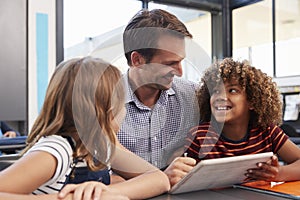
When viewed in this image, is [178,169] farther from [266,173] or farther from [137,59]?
[137,59]

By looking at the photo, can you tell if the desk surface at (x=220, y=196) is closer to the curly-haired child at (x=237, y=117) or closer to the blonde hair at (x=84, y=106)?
the blonde hair at (x=84, y=106)

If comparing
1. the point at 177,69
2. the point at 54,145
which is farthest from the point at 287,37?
the point at 54,145

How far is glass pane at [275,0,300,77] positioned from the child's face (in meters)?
2.52

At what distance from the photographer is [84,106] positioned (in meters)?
0.78

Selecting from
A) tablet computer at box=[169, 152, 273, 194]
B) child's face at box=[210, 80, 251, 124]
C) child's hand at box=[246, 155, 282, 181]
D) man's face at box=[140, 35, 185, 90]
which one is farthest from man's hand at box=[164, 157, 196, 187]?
child's face at box=[210, 80, 251, 124]

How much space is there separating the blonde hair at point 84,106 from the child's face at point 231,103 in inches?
20.7

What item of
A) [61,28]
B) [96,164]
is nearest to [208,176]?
[96,164]

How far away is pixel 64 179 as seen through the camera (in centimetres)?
75

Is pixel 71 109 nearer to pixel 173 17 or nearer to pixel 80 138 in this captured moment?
pixel 80 138

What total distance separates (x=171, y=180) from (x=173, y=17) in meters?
0.57

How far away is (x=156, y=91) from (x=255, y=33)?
315 cm

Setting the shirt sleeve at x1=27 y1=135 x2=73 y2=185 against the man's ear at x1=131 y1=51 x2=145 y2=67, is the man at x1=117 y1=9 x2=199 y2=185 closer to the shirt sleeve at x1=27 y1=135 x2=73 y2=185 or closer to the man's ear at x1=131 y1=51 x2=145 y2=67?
the man's ear at x1=131 y1=51 x2=145 y2=67

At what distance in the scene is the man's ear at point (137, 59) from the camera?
1.09m

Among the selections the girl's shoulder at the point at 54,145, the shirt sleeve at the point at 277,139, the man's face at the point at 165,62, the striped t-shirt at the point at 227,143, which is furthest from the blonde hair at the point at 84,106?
the shirt sleeve at the point at 277,139
